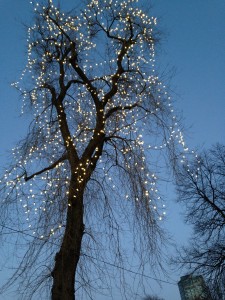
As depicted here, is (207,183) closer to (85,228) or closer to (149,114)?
(149,114)

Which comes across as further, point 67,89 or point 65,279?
point 67,89

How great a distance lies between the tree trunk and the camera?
409 centimetres

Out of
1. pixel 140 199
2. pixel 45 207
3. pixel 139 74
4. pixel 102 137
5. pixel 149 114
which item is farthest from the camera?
pixel 139 74

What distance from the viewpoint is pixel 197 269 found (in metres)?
11.0

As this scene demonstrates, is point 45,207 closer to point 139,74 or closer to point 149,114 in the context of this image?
point 149,114

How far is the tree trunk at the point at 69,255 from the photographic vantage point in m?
4.09

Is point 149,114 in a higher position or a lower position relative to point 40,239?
higher

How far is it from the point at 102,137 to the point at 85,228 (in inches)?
59.8

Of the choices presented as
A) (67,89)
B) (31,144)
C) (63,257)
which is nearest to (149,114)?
(67,89)

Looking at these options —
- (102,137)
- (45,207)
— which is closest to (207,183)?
(102,137)

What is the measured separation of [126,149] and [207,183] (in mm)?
7401

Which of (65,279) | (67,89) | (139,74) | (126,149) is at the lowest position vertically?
(65,279)

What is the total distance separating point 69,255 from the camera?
14.0ft

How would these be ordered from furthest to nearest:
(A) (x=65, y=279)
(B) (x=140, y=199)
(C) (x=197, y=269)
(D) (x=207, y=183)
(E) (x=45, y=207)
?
(D) (x=207, y=183)
(C) (x=197, y=269)
(B) (x=140, y=199)
(E) (x=45, y=207)
(A) (x=65, y=279)
